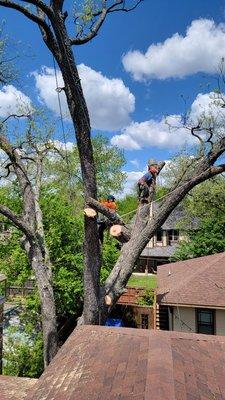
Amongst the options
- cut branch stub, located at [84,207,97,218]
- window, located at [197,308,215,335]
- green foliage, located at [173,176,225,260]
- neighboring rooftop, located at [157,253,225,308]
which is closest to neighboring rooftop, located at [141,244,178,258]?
green foliage, located at [173,176,225,260]

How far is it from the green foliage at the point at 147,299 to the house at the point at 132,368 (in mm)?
17144

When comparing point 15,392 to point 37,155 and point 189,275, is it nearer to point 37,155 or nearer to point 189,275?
point 37,155

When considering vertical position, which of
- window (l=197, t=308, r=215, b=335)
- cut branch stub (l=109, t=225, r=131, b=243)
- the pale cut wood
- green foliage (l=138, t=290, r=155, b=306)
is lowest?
green foliage (l=138, t=290, r=155, b=306)

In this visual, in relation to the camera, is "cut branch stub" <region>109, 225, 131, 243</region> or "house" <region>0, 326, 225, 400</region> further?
"cut branch stub" <region>109, 225, 131, 243</region>

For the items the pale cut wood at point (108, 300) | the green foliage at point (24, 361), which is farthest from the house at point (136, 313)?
the pale cut wood at point (108, 300)

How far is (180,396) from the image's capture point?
4.44 m

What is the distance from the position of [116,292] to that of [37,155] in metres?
5.53

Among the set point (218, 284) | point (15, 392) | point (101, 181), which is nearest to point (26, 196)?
point (15, 392)

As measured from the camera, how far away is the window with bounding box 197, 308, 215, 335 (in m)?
15.5

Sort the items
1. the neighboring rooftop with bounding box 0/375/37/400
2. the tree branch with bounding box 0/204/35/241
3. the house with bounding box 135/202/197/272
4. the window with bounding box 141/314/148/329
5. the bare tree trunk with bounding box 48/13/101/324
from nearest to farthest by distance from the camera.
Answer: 1. the bare tree trunk with bounding box 48/13/101/324
2. the neighboring rooftop with bounding box 0/375/37/400
3. the tree branch with bounding box 0/204/35/241
4. the window with bounding box 141/314/148/329
5. the house with bounding box 135/202/197/272

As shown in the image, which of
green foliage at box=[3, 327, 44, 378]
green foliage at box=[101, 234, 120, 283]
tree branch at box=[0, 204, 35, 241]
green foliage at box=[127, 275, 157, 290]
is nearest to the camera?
tree branch at box=[0, 204, 35, 241]

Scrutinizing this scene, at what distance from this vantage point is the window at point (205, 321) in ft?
50.7

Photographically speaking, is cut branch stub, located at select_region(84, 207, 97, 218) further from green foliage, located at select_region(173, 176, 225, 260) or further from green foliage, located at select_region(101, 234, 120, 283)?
green foliage, located at select_region(173, 176, 225, 260)

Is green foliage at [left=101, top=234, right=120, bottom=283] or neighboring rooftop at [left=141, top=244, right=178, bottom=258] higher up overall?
green foliage at [left=101, top=234, right=120, bottom=283]
